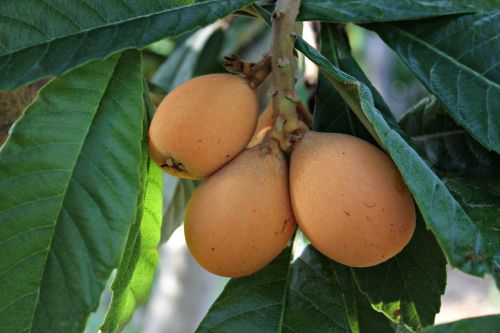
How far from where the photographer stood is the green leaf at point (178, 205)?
1.61m

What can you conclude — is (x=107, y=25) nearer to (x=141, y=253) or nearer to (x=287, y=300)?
(x=141, y=253)

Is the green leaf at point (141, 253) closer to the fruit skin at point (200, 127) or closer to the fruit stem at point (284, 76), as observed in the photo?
the fruit skin at point (200, 127)

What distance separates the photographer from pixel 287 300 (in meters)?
1.18

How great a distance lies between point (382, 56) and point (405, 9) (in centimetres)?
576

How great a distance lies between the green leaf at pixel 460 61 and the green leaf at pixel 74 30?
0.39 m

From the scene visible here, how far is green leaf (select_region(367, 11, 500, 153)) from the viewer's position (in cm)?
110

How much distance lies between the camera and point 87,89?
985 mm

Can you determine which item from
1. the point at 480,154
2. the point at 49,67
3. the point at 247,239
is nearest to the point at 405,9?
the point at 480,154

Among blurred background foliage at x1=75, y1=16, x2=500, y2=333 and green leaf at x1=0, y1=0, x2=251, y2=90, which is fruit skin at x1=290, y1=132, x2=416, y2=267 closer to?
green leaf at x1=0, y1=0, x2=251, y2=90

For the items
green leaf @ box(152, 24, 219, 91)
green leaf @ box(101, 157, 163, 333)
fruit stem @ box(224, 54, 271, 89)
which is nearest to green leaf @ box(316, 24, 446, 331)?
fruit stem @ box(224, 54, 271, 89)

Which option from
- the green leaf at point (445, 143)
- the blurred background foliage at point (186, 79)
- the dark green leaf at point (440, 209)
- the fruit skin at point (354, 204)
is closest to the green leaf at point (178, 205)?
the blurred background foliage at point (186, 79)

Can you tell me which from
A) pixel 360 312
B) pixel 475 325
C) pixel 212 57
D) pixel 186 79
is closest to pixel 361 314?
pixel 360 312

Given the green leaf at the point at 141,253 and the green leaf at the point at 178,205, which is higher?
the green leaf at the point at 141,253

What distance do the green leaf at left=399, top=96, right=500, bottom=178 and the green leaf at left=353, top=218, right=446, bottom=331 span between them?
18 cm
